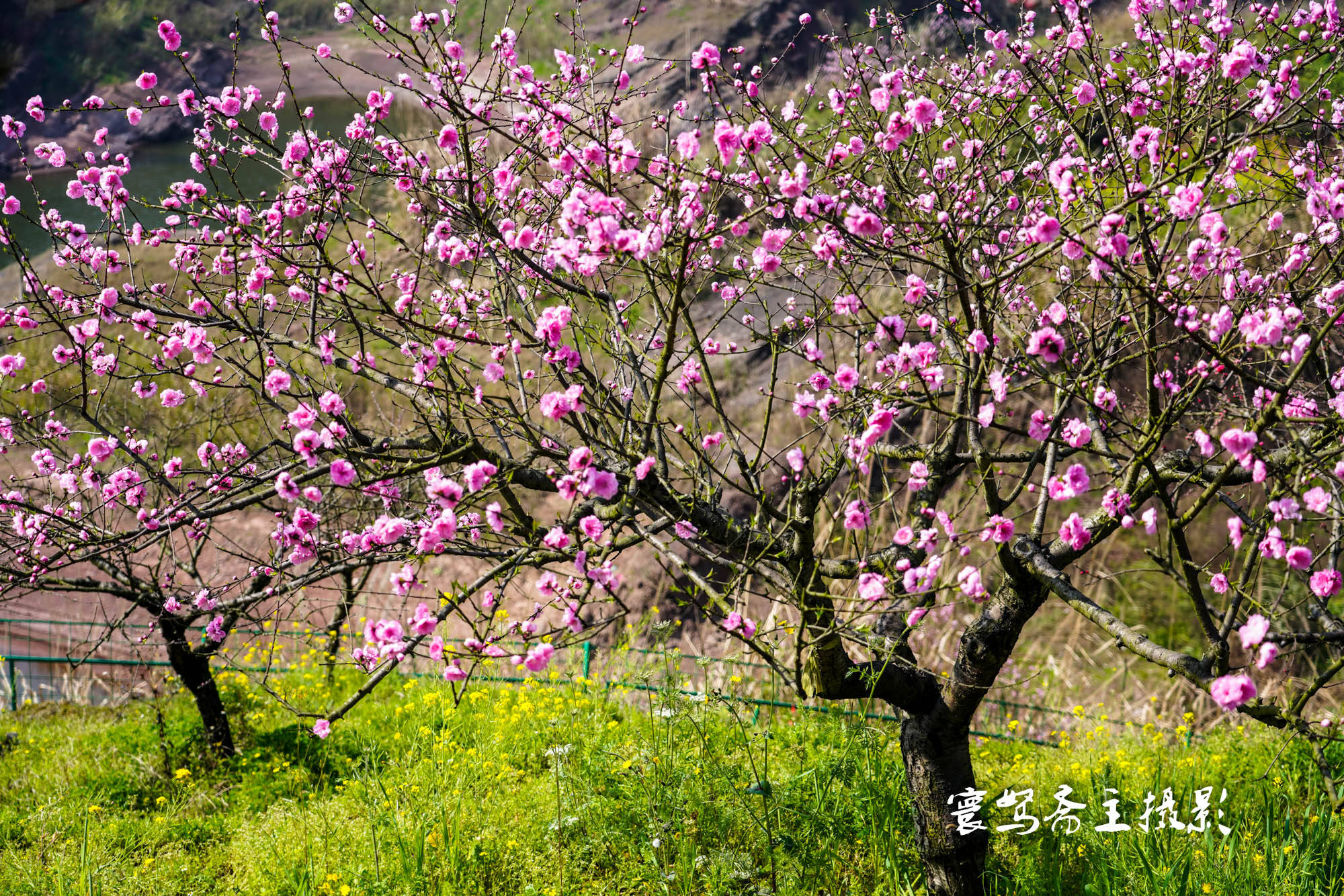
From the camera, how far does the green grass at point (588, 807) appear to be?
3.41 m

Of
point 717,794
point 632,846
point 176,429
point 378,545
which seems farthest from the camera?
point 176,429

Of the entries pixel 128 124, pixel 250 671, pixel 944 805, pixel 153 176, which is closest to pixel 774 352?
pixel 944 805

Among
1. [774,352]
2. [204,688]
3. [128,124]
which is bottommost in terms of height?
[204,688]

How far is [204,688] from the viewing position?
4.74 metres

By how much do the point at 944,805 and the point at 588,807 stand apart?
1480 millimetres

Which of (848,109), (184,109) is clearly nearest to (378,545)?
(184,109)

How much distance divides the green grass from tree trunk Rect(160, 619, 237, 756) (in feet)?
0.38

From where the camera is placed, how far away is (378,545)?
3020mm

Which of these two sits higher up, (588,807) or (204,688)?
(204,688)

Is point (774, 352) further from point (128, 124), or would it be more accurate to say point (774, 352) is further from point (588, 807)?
point (128, 124)

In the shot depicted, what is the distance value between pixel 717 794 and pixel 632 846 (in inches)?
19.4

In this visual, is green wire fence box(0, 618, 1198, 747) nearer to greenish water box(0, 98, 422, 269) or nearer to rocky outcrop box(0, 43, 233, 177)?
greenish water box(0, 98, 422, 269)

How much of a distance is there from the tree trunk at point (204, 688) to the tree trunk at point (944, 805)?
3.51 metres

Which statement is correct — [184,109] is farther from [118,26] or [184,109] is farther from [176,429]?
[118,26]
